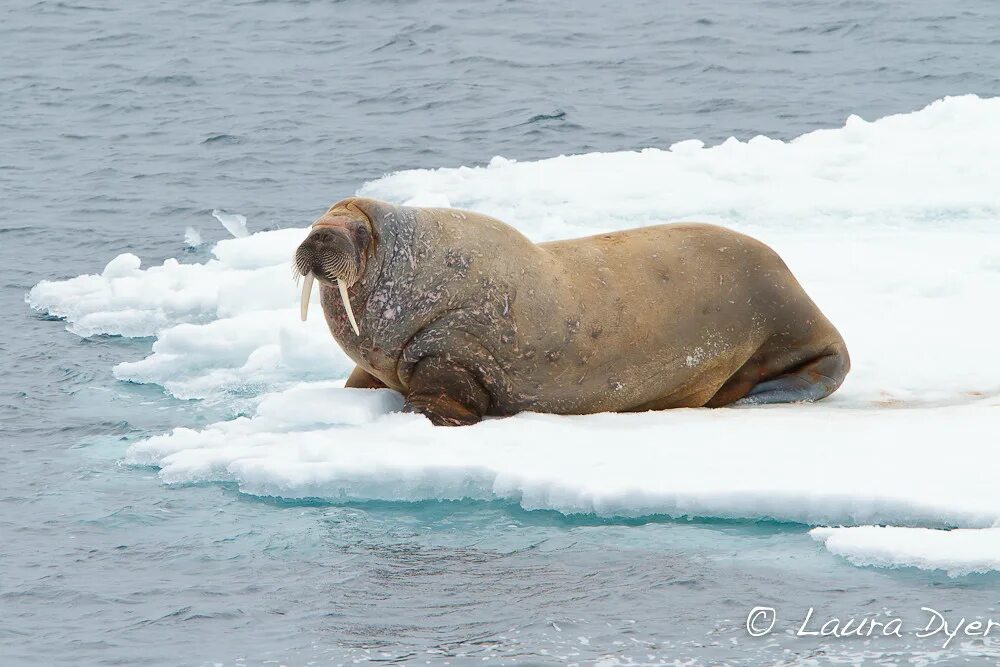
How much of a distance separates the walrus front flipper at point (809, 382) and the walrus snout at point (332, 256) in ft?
6.75

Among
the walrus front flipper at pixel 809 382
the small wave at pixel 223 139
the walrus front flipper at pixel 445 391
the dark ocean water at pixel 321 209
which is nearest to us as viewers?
the dark ocean water at pixel 321 209

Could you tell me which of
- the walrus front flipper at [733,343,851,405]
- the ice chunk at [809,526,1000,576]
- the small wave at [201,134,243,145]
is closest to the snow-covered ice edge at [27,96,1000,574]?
the ice chunk at [809,526,1000,576]

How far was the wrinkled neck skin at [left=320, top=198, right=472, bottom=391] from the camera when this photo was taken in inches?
281

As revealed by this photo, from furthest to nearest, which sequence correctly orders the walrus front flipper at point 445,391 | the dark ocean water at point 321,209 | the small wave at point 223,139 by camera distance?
the small wave at point 223,139 < the walrus front flipper at point 445,391 < the dark ocean water at point 321,209

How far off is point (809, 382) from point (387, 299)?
83.6 inches

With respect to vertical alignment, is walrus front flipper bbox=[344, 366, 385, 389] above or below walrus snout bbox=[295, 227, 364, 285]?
below

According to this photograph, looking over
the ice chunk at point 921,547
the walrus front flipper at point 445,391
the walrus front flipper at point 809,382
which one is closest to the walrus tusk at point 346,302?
the walrus front flipper at point 445,391

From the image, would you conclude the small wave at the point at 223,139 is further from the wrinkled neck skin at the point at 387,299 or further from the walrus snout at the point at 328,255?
the walrus snout at the point at 328,255

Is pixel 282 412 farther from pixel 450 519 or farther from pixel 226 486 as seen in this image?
pixel 450 519

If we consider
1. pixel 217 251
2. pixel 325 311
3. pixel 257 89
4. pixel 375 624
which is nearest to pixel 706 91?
pixel 257 89

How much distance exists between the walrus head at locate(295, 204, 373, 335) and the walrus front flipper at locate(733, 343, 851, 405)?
203 cm

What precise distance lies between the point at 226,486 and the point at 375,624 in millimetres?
1787

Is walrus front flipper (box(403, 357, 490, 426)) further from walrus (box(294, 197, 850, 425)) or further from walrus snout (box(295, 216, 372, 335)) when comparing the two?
walrus snout (box(295, 216, 372, 335))

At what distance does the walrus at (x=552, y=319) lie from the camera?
7.09 metres
